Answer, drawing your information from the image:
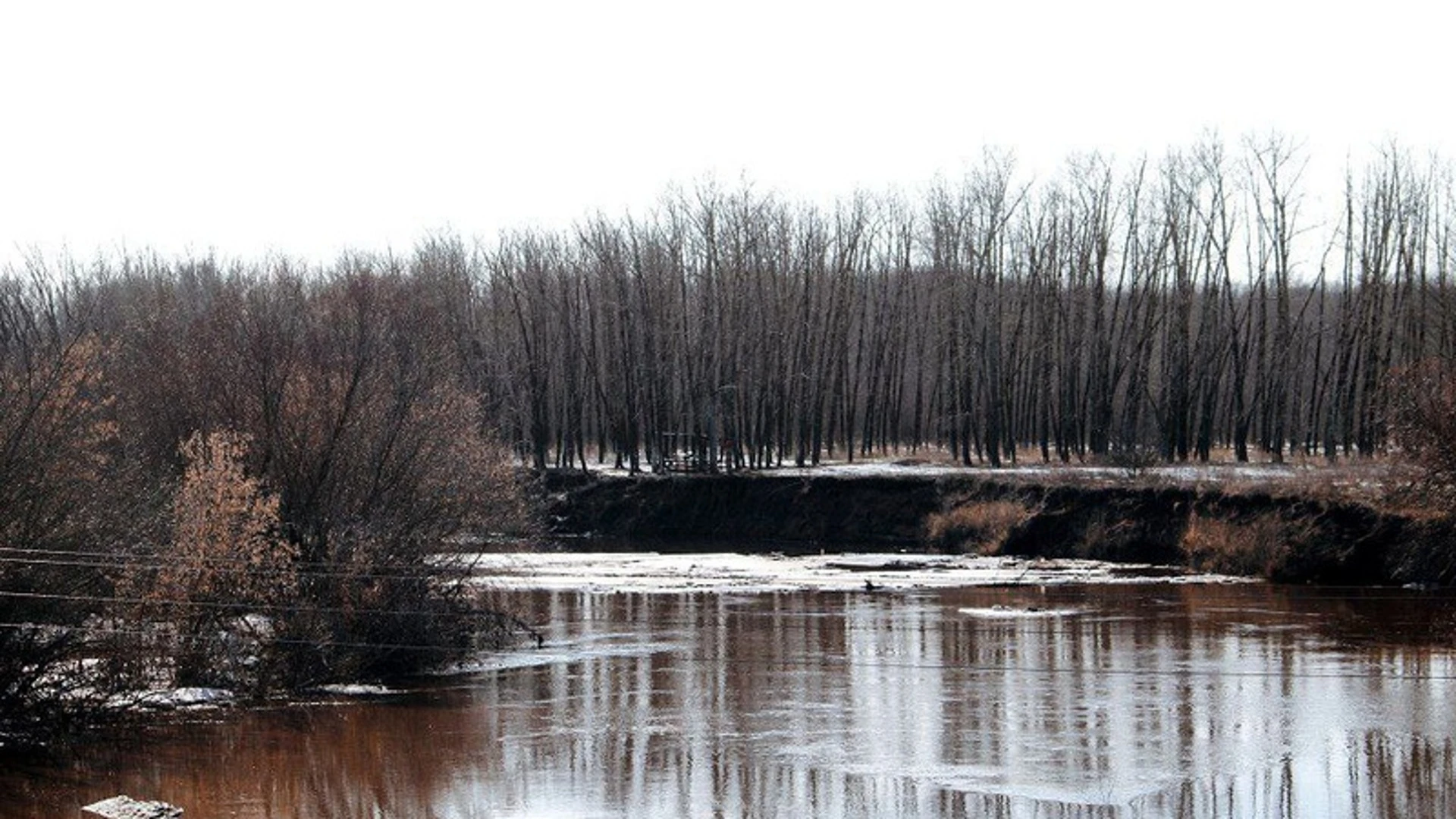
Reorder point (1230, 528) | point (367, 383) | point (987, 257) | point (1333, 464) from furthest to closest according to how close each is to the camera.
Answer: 1. point (987, 257)
2. point (1333, 464)
3. point (1230, 528)
4. point (367, 383)

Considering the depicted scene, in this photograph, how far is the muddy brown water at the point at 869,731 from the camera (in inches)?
969

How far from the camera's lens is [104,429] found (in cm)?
3047

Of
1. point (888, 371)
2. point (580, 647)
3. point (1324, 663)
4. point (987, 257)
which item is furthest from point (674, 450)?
point (1324, 663)

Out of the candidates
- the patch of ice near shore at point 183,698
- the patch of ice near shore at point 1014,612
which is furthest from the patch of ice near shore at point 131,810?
the patch of ice near shore at point 1014,612

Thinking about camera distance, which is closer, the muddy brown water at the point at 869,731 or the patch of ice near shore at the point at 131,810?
the patch of ice near shore at the point at 131,810

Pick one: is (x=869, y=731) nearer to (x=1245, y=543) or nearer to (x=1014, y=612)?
(x=1014, y=612)

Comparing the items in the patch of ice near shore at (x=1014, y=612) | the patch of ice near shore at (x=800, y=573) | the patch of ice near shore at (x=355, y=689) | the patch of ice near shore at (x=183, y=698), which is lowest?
the patch of ice near shore at (x=355, y=689)

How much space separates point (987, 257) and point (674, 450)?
1976 cm

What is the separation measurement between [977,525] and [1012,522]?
1824 mm

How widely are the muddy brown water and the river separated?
7 cm

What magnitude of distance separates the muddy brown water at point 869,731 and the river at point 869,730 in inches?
2.8

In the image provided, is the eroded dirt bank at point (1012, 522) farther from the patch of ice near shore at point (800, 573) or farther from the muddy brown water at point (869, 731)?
the muddy brown water at point (869, 731)

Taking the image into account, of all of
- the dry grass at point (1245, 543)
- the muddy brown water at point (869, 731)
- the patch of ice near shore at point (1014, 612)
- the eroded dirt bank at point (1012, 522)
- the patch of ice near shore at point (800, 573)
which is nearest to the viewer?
the muddy brown water at point (869, 731)

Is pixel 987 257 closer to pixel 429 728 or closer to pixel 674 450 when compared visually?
pixel 674 450
